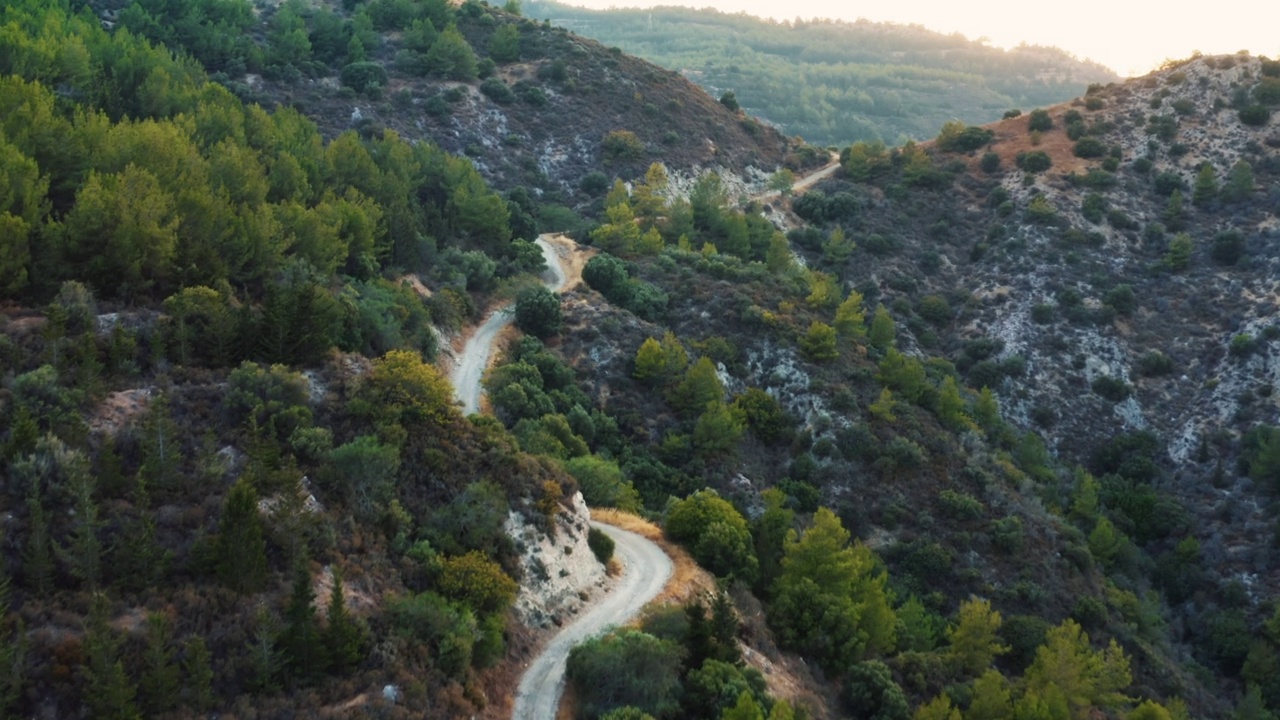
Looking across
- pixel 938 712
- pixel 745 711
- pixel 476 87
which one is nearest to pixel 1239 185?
pixel 476 87

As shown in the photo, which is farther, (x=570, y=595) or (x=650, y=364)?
(x=650, y=364)

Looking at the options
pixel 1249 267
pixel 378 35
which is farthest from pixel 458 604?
pixel 378 35

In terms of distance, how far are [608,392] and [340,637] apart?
34.0 meters

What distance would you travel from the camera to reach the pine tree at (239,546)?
22.6 m

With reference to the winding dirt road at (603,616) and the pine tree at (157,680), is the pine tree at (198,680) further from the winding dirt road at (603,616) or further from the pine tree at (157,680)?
the winding dirt road at (603,616)

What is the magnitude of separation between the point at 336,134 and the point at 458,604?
215ft

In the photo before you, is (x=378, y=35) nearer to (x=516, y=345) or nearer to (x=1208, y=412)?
(x=516, y=345)

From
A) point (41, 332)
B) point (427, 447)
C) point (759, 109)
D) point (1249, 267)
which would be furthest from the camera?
point (759, 109)

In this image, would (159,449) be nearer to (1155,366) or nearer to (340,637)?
(340,637)

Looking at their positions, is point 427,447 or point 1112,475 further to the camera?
point 1112,475

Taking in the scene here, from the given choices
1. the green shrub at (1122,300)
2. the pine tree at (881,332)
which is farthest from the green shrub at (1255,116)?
the pine tree at (881,332)

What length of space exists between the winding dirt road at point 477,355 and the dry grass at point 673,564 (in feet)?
28.2

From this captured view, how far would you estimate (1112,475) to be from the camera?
2510 inches

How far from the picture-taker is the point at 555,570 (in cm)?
3073
